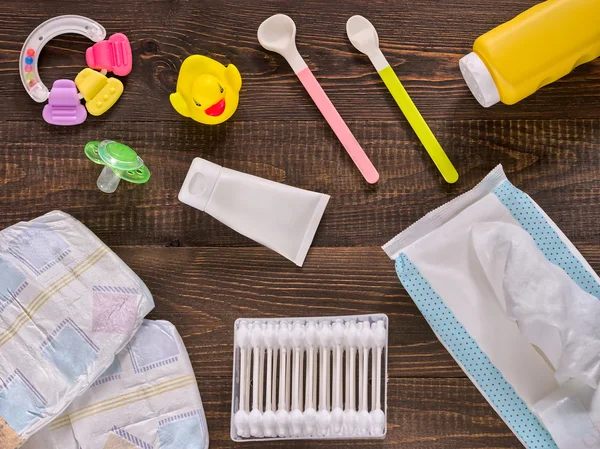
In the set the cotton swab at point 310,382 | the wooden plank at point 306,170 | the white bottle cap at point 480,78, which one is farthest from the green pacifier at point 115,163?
the white bottle cap at point 480,78

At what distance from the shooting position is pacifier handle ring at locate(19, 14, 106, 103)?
0.90m

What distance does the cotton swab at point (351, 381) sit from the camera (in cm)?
81

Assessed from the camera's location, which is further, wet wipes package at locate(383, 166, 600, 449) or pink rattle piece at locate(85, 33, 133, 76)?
pink rattle piece at locate(85, 33, 133, 76)

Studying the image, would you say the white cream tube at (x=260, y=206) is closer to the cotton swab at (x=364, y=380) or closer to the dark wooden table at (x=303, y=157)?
the dark wooden table at (x=303, y=157)

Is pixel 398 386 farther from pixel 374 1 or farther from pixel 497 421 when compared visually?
pixel 374 1

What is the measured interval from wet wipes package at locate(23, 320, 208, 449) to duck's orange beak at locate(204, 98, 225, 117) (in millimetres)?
286

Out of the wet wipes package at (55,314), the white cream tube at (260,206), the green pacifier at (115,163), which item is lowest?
the wet wipes package at (55,314)

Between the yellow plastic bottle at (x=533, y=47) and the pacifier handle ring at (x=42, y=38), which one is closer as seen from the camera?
the yellow plastic bottle at (x=533, y=47)

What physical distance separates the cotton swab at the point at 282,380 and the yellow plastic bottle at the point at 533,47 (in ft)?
1.29

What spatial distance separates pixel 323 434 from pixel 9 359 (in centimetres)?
40

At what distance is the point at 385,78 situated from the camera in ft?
2.90

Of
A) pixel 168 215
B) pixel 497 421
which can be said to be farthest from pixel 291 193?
pixel 497 421

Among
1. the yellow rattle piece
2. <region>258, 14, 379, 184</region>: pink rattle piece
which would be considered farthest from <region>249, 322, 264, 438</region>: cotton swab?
the yellow rattle piece

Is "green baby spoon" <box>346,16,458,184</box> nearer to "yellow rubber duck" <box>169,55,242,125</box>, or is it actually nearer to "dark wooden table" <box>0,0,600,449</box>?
"dark wooden table" <box>0,0,600,449</box>
